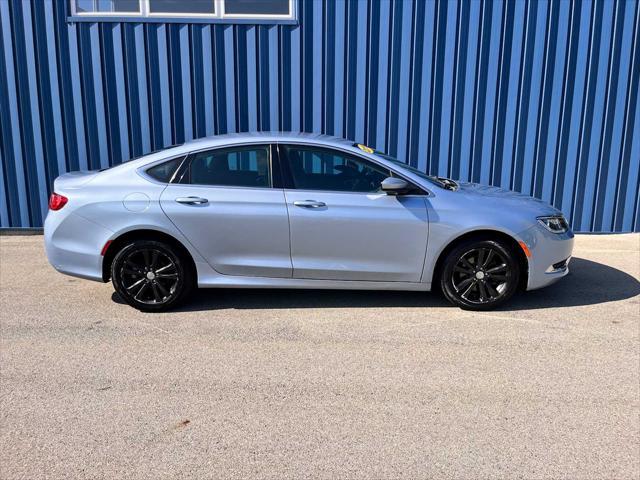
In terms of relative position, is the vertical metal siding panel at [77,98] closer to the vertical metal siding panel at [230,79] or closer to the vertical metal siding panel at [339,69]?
the vertical metal siding panel at [230,79]

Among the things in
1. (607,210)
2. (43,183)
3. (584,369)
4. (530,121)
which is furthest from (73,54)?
(607,210)

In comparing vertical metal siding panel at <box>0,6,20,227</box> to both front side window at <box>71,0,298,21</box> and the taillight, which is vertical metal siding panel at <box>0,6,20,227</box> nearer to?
front side window at <box>71,0,298,21</box>

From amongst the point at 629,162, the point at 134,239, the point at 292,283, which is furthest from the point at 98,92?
the point at 629,162

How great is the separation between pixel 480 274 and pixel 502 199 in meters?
0.71

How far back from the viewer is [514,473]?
2574 mm

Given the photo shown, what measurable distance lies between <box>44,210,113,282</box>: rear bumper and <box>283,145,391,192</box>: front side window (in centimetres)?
167

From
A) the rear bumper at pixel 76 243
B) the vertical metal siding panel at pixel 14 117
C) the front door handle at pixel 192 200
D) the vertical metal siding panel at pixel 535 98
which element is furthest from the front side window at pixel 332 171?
the vertical metal siding panel at pixel 14 117

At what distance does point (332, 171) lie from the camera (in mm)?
4594

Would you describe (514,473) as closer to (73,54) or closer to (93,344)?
(93,344)

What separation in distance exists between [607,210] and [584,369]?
198 inches

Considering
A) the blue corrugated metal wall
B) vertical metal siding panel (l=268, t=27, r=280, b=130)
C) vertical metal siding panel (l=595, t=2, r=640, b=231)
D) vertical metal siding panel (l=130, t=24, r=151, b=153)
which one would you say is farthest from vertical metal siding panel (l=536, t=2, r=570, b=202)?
Result: vertical metal siding panel (l=130, t=24, r=151, b=153)

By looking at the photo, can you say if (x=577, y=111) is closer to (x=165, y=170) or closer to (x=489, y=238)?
(x=489, y=238)

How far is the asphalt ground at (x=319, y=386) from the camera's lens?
2.67m

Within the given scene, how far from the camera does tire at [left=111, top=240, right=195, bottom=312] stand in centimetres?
448
